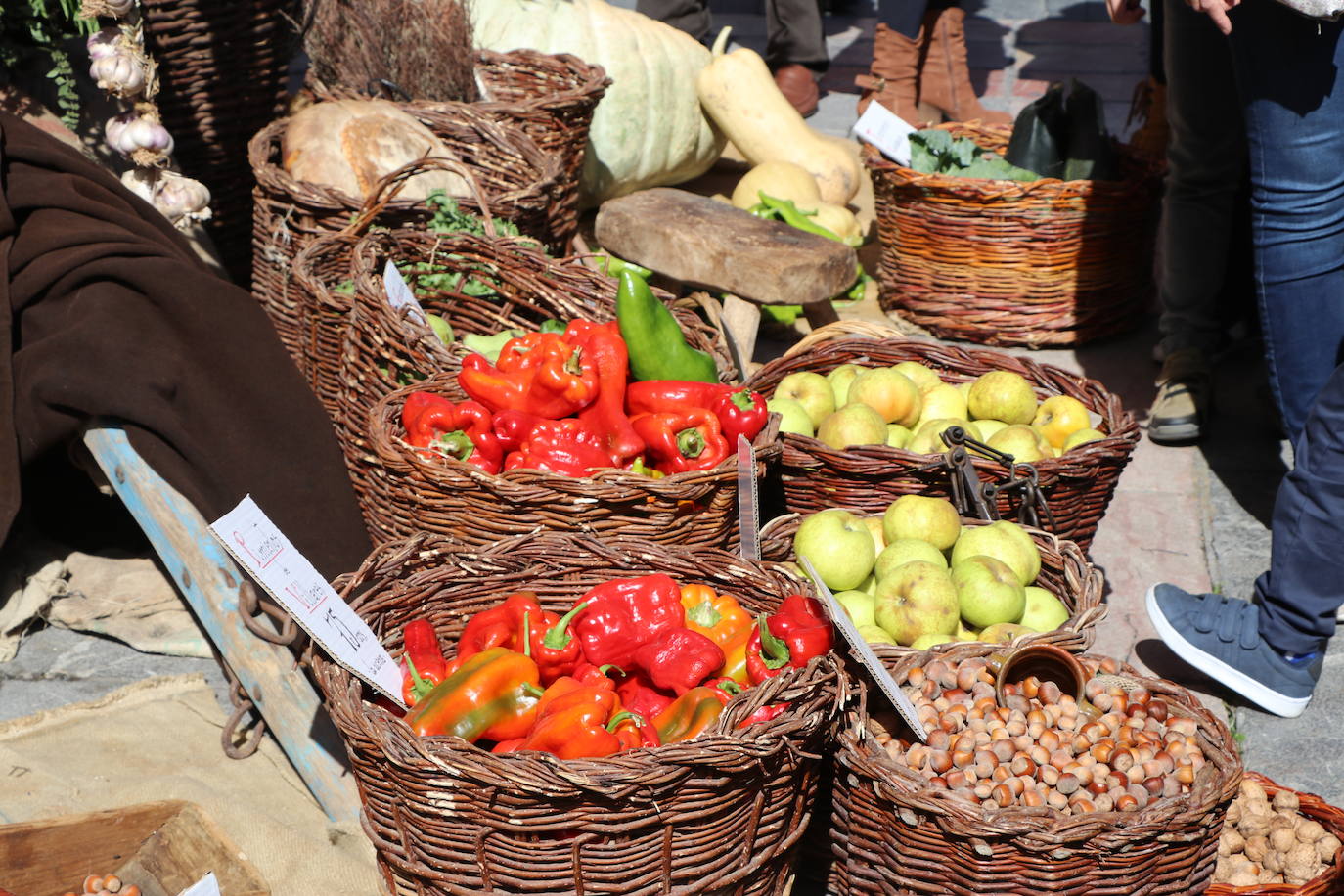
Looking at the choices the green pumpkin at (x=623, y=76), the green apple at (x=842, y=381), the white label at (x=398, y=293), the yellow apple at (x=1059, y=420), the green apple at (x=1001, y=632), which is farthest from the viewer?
the green pumpkin at (x=623, y=76)

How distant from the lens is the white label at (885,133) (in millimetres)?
4410

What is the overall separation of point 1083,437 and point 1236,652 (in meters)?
0.60

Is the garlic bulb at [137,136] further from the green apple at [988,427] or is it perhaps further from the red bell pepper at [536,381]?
the green apple at [988,427]

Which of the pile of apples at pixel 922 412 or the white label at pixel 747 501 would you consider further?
the pile of apples at pixel 922 412

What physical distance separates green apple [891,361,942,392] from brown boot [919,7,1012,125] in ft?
11.2

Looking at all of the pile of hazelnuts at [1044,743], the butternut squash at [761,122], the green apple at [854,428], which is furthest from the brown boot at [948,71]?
the pile of hazelnuts at [1044,743]

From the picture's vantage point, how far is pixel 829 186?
5.55m

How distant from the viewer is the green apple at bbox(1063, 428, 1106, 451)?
9.40ft

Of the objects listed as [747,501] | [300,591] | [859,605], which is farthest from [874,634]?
[300,591]

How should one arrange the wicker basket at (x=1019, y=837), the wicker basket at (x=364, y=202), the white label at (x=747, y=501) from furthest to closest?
the wicker basket at (x=364, y=202), the white label at (x=747, y=501), the wicker basket at (x=1019, y=837)

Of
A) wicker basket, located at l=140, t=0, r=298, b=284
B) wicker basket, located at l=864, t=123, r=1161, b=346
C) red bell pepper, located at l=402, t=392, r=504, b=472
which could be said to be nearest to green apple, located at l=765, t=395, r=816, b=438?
red bell pepper, located at l=402, t=392, r=504, b=472

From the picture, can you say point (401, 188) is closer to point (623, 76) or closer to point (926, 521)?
point (926, 521)

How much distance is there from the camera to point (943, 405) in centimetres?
309

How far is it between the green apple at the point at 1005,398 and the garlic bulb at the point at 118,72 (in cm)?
242
